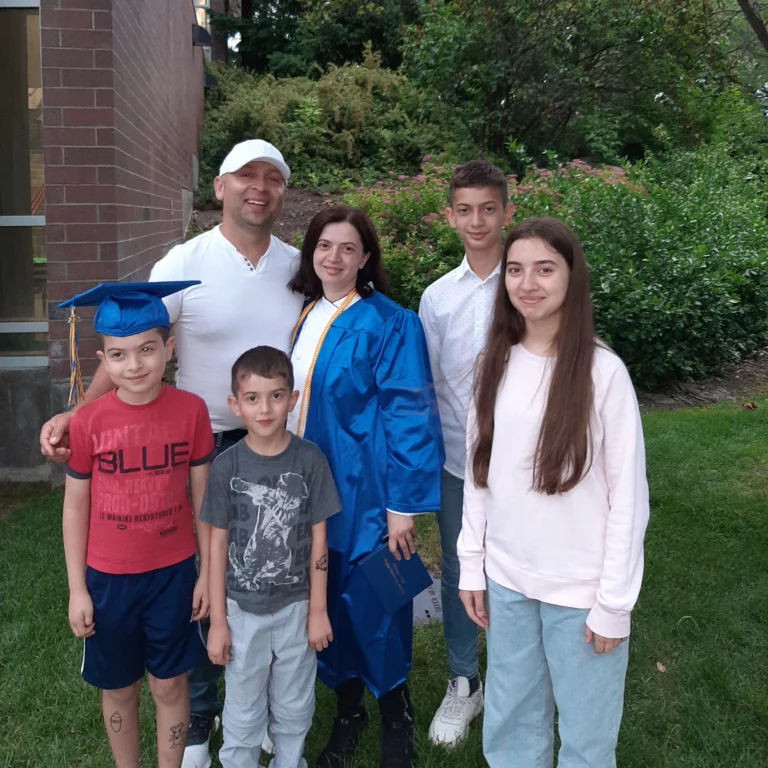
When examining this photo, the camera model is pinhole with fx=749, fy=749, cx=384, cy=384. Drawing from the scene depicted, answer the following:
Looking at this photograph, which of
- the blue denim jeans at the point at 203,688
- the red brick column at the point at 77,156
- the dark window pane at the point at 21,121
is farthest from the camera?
the dark window pane at the point at 21,121

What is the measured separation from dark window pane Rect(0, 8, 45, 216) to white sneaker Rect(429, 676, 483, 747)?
4330 mm

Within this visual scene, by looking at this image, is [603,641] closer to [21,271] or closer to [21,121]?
[21,271]

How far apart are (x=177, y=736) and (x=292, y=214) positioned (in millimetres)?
9073

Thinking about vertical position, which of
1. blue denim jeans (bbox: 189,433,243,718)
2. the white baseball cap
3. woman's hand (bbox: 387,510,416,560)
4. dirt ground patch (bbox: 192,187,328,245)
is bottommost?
blue denim jeans (bbox: 189,433,243,718)

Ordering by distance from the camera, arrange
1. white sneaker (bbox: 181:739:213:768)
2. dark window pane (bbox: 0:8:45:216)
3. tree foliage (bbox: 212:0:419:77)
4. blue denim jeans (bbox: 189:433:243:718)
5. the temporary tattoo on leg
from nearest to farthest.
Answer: the temporary tattoo on leg, white sneaker (bbox: 181:739:213:768), blue denim jeans (bbox: 189:433:243:718), dark window pane (bbox: 0:8:45:216), tree foliage (bbox: 212:0:419:77)

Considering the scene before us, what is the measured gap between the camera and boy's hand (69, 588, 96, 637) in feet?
7.13

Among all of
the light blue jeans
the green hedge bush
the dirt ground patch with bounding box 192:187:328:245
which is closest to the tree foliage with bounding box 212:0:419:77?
the dirt ground patch with bounding box 192:187:328:245

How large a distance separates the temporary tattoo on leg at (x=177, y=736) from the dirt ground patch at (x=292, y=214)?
24.2ft

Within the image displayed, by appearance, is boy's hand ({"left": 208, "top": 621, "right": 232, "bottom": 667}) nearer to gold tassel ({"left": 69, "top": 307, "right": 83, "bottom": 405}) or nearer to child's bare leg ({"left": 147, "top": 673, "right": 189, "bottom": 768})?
child's bare leg ({"left": 147, "top": 673, "right": 189, "bottom": 768})

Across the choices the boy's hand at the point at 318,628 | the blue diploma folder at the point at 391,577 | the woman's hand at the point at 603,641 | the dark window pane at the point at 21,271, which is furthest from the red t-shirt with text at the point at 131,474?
the dark window pane at the point at 21,271

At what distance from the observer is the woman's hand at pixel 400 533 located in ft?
8.07

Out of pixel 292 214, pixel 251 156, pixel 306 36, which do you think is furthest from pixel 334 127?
pixel 251 156

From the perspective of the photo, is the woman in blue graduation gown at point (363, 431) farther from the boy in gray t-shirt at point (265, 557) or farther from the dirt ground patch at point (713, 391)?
the dirt ground patch at point (713, 391)

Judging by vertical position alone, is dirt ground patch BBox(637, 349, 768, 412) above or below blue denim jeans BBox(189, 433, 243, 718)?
above
